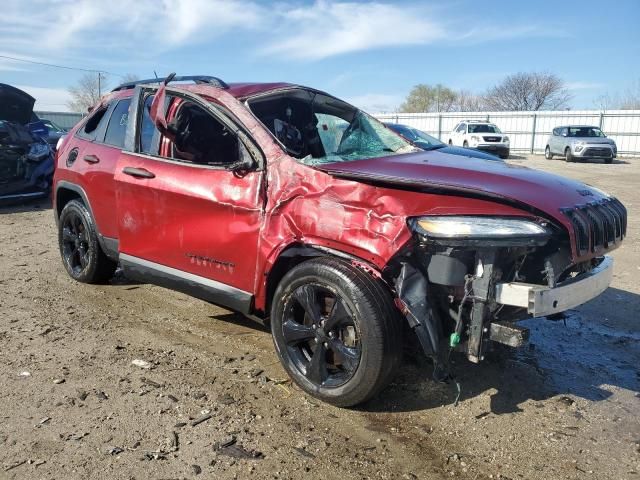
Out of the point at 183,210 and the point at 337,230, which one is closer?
the point at 337,230

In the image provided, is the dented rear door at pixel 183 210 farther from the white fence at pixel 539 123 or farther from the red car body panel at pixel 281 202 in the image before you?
the white fence at pixel 539 123

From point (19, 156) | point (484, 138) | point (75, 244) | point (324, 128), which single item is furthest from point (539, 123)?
point (75, 244)

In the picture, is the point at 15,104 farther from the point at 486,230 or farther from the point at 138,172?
the point at 486,230

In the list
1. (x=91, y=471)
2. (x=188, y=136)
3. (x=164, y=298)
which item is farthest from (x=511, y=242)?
(x=164, y=298)

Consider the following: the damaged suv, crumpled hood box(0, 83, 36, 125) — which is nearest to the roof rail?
the damaged suv

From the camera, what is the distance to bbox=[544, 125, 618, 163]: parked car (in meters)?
25.1

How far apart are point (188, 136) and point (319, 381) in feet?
6.91

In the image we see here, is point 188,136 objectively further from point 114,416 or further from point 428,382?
point 428,382

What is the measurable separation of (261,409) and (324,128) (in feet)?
7.71

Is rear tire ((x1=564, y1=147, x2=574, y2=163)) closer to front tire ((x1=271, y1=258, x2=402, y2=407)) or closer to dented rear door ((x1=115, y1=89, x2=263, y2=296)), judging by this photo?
dented rear door ((x1=115, y1=89, x2=263, y2=296))

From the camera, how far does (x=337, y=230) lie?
3.04m

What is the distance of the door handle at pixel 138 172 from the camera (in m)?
Result: 4.12

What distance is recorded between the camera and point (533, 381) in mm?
3576

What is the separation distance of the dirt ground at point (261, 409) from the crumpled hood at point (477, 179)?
1.21m
